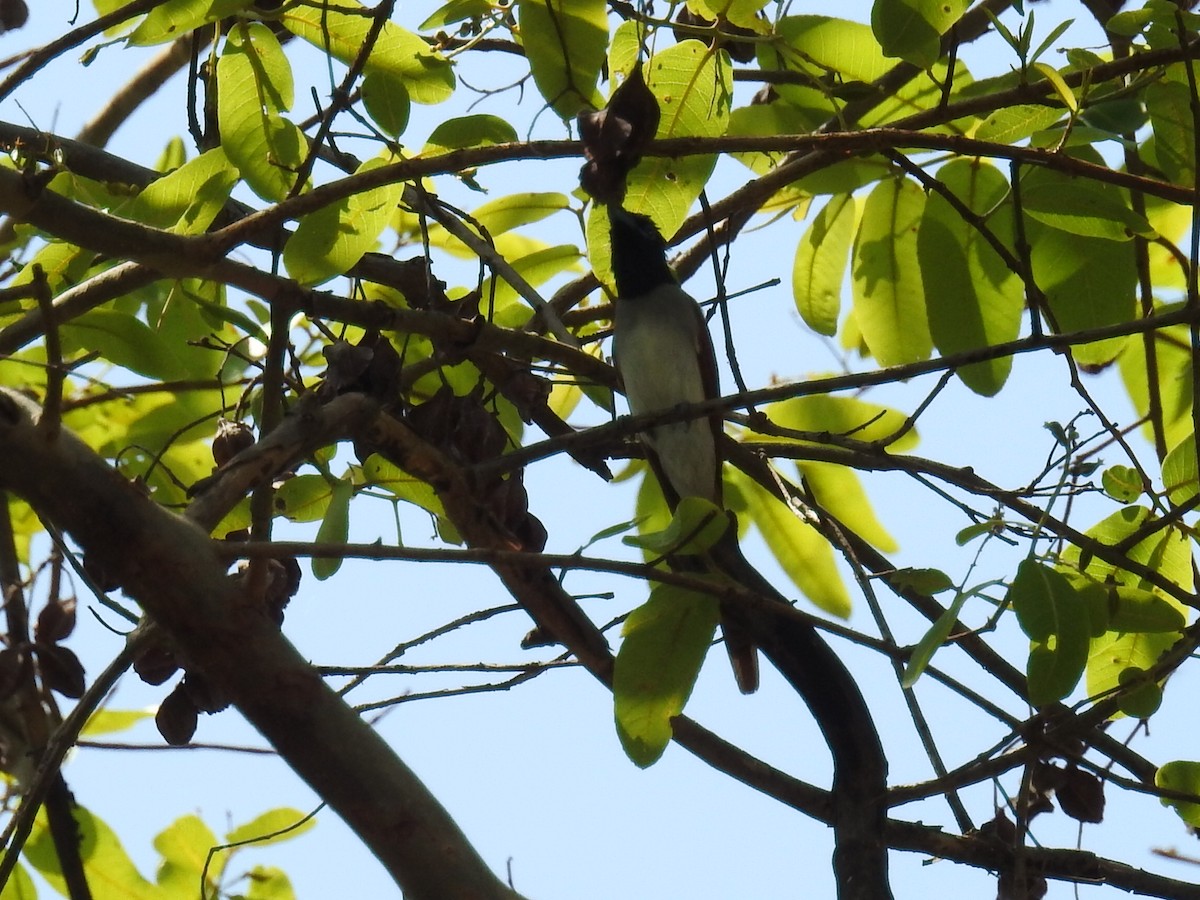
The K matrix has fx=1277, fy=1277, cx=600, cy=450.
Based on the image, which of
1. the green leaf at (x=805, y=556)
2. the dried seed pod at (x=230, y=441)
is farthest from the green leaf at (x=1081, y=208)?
the dried seed pod at (x=230, y=441)

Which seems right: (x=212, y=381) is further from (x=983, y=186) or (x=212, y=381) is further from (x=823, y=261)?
(x=983, y=186)

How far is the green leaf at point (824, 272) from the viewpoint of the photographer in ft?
12.4

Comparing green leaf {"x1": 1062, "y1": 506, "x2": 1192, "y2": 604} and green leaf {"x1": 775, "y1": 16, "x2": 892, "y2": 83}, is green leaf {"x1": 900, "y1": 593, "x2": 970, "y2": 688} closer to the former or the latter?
green leaf {"x1": 1062, "y1": 506, "x2": 1192, "y2": 604}

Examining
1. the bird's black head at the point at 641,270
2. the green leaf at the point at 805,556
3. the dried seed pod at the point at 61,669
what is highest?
the bird's black head at the point at 641,270

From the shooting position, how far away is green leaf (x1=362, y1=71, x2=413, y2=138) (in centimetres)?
280

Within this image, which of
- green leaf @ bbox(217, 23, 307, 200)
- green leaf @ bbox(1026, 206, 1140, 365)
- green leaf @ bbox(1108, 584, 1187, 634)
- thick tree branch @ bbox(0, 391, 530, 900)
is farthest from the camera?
green leaf @ bbox(1026, 206, 1140, 365)

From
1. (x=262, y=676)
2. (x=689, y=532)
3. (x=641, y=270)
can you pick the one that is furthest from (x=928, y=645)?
(x=641, y=270)

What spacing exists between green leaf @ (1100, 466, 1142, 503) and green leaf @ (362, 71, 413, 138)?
1754mm

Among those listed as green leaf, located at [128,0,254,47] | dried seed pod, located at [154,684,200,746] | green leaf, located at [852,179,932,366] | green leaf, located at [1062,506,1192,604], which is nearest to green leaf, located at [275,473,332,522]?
dried seed pod, located at [154,684,200,746]

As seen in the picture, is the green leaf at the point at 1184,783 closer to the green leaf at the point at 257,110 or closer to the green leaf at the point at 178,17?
the green leaf at the point at 257,110

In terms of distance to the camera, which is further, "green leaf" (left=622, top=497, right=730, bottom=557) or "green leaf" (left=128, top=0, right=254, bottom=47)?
"green leaf" (left=128, top=0, right=254, bottom=47)

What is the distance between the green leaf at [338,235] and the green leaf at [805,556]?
1.42m

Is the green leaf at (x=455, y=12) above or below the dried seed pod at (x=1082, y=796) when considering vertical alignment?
above

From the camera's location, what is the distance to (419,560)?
82.8 inches
